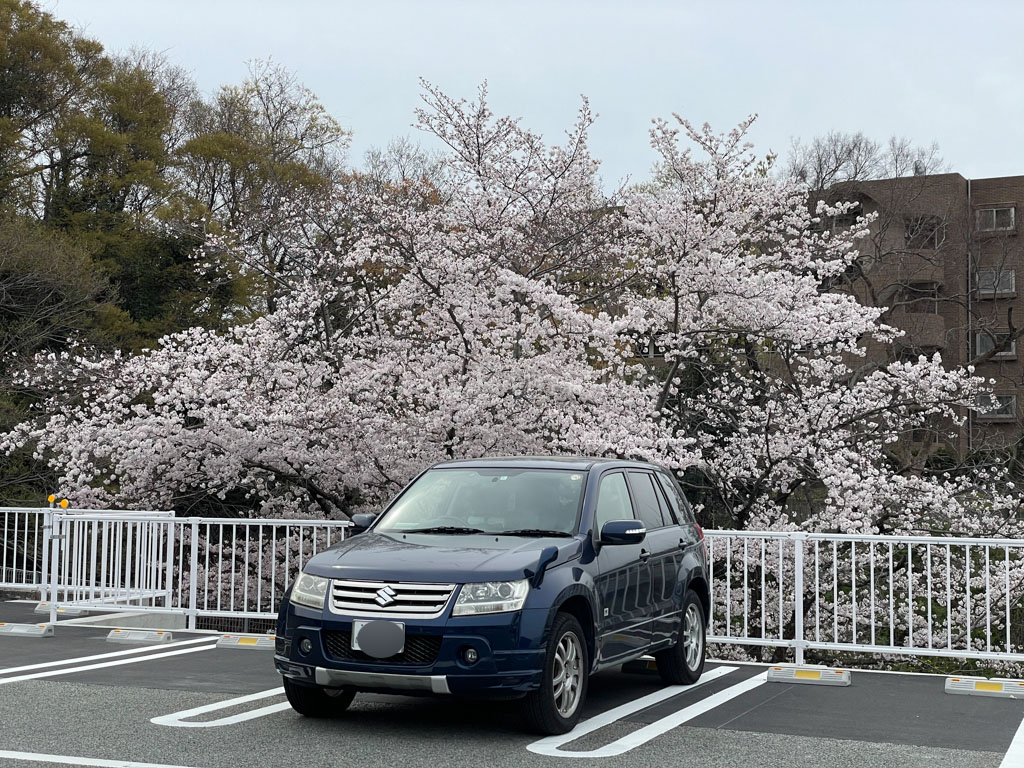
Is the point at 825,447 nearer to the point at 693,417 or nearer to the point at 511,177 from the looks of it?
the point at 693,417

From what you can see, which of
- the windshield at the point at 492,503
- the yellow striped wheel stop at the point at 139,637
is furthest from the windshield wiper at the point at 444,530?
the yellow striped wheel stop at the point at 139,637

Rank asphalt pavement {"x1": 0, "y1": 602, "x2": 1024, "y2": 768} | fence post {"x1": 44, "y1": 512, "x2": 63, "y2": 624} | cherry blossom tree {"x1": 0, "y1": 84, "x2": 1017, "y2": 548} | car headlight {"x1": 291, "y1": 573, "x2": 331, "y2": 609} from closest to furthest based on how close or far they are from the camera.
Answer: asphalt pavement {"x1": 0, "y1": 602, "x2": 1024, "y2": 768}
car headlight {"x1": 291, "y1": 573, "x2": 331, "y2": 609}
fence post {"x1": 44, "y1": 512, "x2": 63, "y2": 624}
cherry blossom tree {"x1": 0, "y1": 84, "x2": 1017, "y2": 548}

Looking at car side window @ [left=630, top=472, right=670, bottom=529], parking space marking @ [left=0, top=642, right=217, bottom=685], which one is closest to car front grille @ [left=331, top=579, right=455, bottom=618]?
car side window @ [left=630, top=472, right=670, bottom=529]

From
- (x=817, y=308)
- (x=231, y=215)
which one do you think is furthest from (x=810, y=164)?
(x=817, y=308)

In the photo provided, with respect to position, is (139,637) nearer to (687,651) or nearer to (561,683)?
(687,651)

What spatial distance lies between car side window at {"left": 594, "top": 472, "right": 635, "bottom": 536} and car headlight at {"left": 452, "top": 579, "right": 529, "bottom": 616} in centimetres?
121

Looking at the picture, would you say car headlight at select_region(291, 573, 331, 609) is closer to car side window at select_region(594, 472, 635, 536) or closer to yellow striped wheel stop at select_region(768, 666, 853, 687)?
car side window at select_region(594, 472, 635, 536)

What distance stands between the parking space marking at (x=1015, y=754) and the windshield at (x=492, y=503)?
2.95 m

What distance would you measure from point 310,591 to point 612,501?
8.05 ft

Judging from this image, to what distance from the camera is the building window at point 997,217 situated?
5088 cm

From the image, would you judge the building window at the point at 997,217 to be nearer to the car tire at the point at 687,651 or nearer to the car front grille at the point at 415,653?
the car tire at the point at 687,651

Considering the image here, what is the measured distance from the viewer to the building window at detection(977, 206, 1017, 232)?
50.9 meters

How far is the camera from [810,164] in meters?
39.1

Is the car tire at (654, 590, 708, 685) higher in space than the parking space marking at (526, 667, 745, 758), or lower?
higher
